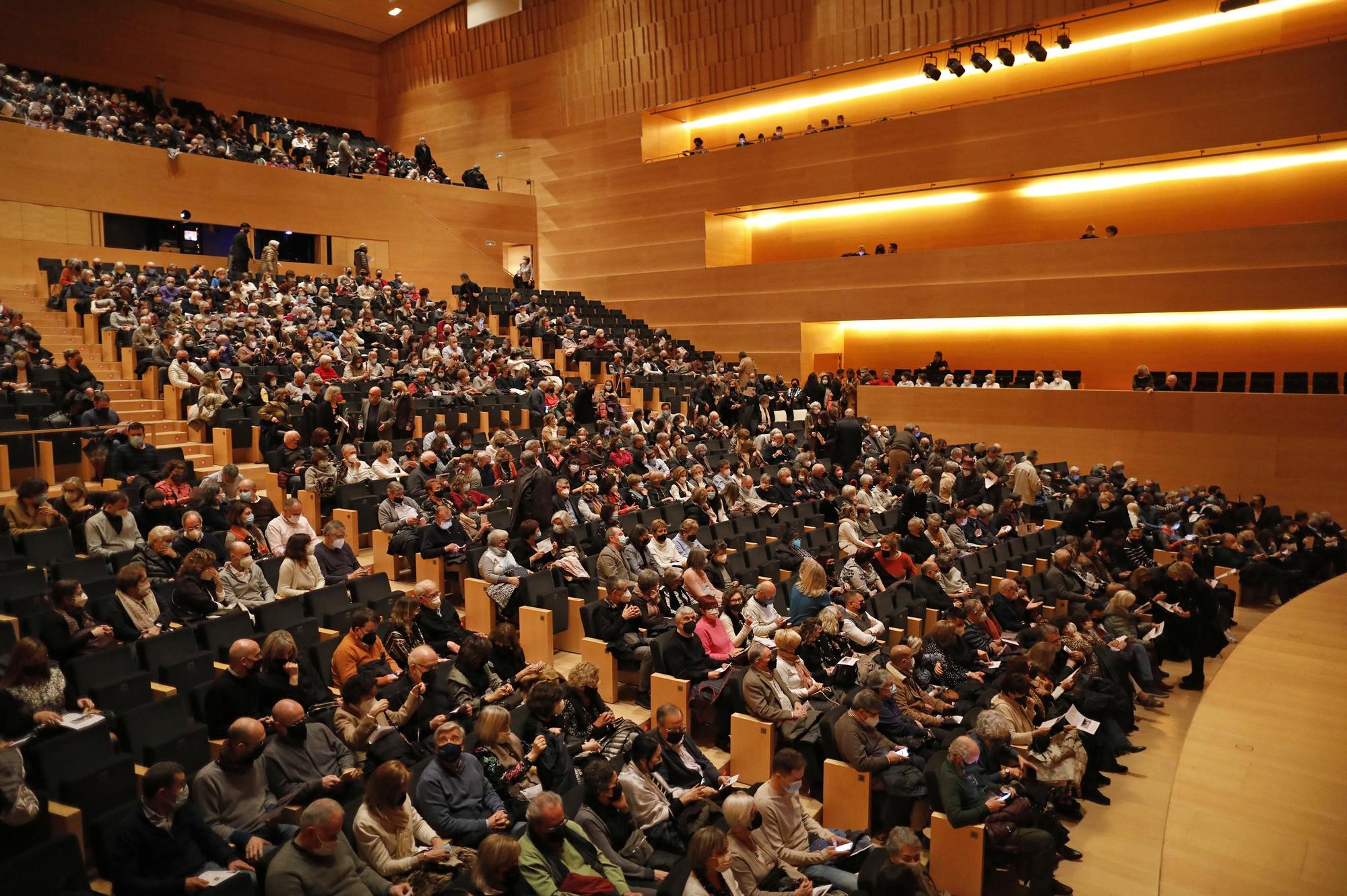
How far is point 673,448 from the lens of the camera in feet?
28.9

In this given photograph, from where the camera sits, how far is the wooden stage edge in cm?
264

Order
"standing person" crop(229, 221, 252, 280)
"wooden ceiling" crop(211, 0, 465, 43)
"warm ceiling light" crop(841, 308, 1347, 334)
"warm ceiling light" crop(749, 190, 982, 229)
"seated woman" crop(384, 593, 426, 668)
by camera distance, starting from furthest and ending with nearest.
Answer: "wooden ceiling" crop(211, 0, 465, 43) → "warm ceiling light" crop(749, 190, 982, 229) → "standing person" crop(229, 221, 252, 280) → "warm ceiling light" crop(841, 308, 1347, 334) → "seated woman" crop(384, 593, 426, 668)

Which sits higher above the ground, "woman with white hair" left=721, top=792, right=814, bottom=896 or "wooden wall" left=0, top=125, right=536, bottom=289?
"wooden wall" left=0, top=125, right=536, bottom=289

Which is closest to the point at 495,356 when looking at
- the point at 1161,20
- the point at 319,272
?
the point at 319,272

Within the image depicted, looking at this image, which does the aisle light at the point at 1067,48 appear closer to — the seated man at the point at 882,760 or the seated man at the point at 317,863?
the seated man at the point at 882,760

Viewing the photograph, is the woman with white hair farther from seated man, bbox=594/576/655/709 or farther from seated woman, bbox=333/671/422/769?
seated man, bbox=594/576/655/709

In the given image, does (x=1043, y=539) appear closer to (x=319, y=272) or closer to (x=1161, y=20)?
(x=1161, y=20)

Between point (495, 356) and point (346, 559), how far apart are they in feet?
18.6

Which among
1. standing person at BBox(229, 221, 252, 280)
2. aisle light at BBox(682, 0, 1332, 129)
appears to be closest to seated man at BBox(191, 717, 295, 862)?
standing person at BBox(229, 221, 252, 280)

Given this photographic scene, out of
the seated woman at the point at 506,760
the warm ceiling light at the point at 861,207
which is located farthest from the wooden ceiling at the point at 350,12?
the seated woman at the point at 506,760

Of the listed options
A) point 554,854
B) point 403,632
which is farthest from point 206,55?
point 554,854

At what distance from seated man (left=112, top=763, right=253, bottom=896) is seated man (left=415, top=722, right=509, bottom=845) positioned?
0.61 m

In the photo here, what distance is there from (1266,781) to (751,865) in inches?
70.9

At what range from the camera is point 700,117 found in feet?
55.3
